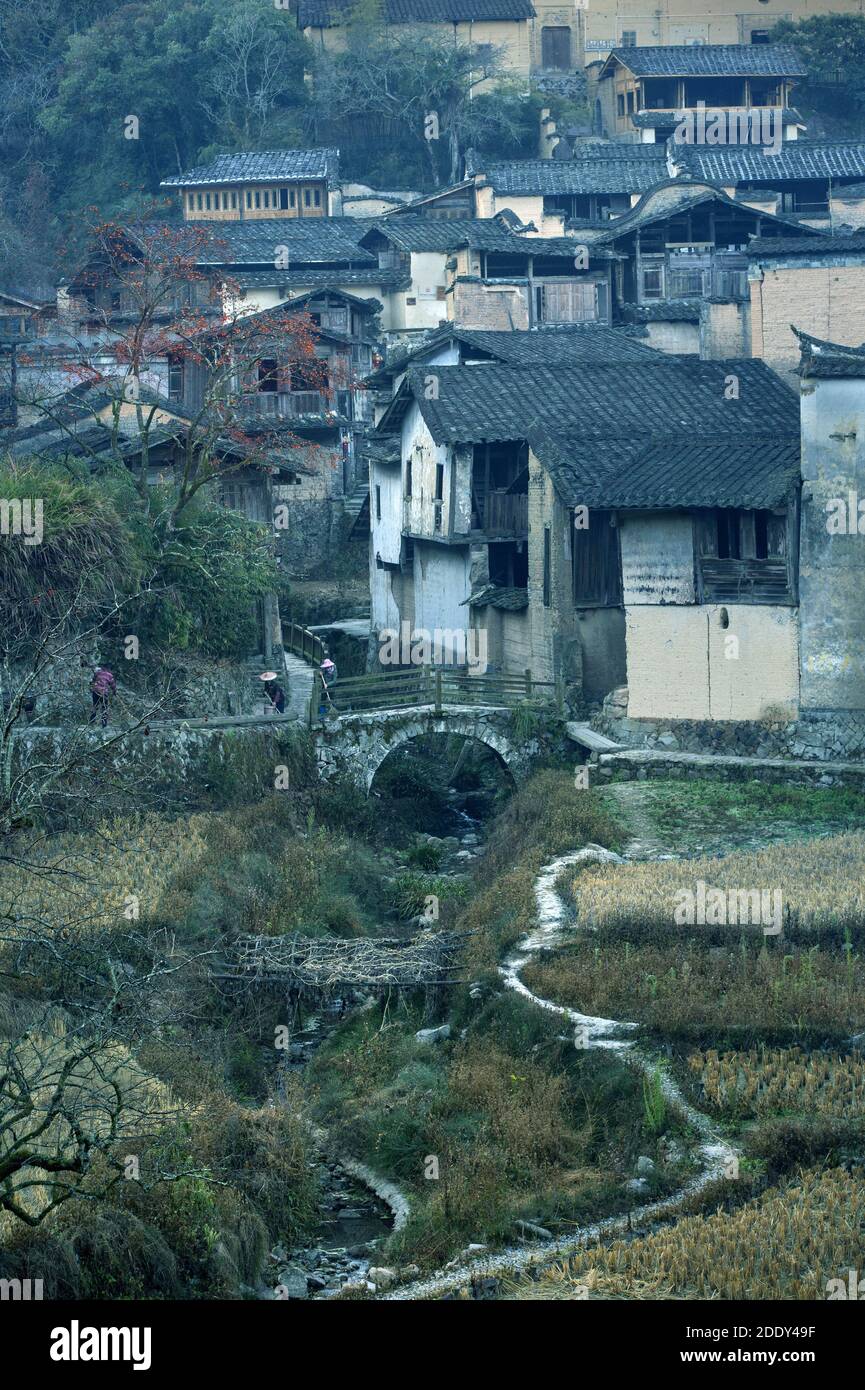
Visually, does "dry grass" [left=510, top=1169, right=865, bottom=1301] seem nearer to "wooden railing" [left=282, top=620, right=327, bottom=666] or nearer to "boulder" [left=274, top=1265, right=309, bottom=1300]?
"boulder" [left=274, top=1265, right=309, bottom=1300]

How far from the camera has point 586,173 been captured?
48.9 meters

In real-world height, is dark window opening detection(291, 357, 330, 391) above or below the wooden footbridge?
above

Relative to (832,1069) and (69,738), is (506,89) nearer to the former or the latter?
(69,738)

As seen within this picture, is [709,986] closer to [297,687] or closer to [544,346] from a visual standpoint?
[297,687]

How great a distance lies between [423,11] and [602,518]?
3335 centimetres

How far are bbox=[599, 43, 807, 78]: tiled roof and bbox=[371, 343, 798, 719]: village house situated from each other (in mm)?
21706

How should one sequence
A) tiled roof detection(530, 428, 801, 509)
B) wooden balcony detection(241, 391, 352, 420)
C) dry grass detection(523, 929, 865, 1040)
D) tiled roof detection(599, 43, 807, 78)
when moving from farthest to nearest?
1. tiled roof detection(599, 43, 807, 78)
2. wooden balcony detection(241, 391, 352, 420)
3. tiled roof detection(530, 428, 801, 509)
4. dry grass detection(523, 929, 865, 1040)

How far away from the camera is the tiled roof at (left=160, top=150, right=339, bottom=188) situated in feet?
167

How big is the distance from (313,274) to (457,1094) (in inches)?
1254

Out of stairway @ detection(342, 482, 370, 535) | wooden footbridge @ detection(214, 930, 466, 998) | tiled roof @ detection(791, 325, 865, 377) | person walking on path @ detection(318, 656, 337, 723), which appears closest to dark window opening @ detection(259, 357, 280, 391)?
stairway @ detection(342, 482, 370, 535)

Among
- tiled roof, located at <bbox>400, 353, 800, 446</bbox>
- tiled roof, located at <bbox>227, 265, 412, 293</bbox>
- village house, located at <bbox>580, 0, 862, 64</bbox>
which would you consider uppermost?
village house, located at <bbox>580, 0, 862, 64</bbox>

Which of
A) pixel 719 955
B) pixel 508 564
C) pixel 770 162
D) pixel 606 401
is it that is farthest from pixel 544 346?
pixel 719 955

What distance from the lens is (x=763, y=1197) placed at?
1419cm

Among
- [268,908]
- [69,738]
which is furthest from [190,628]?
[268,908]
